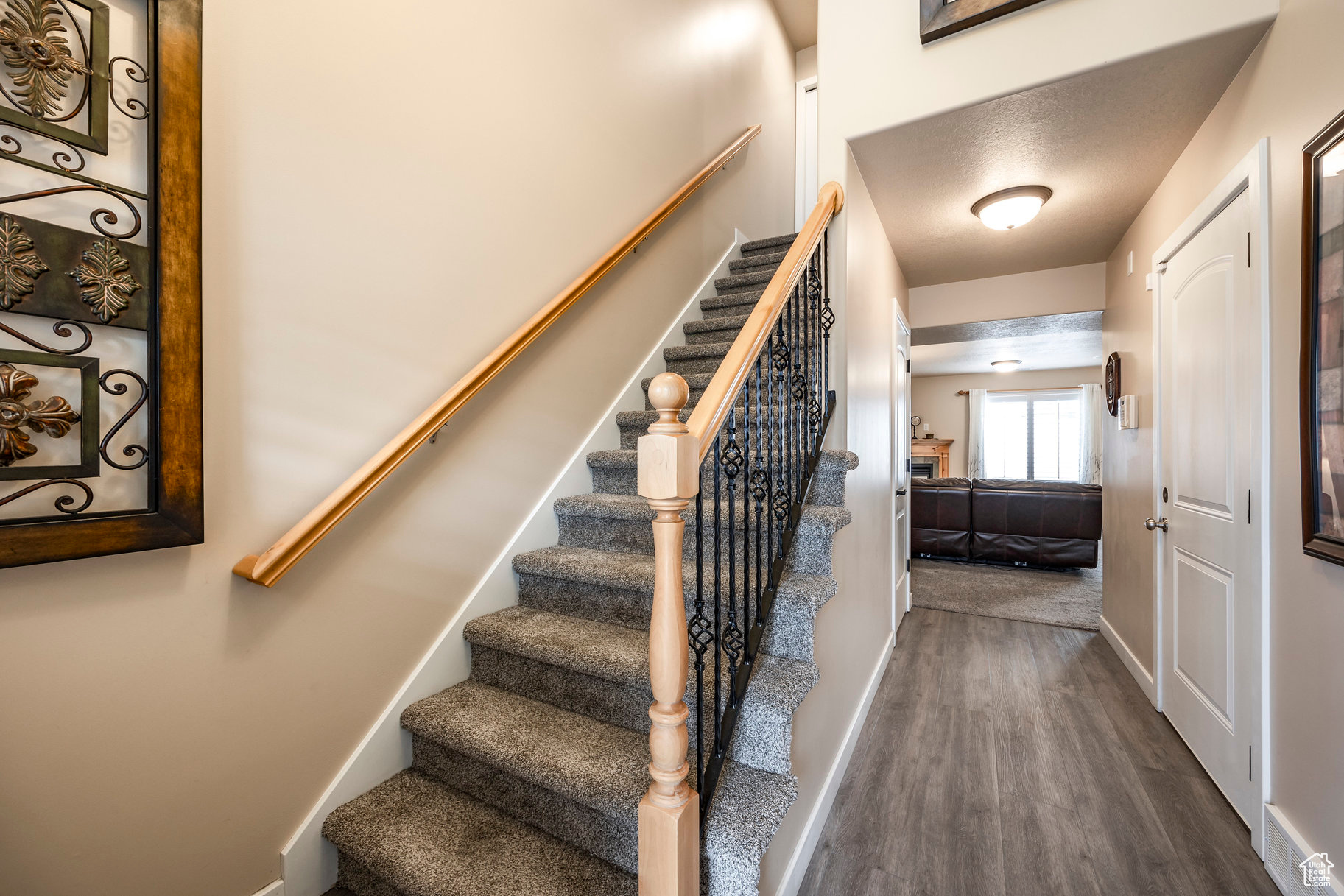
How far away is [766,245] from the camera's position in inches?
147

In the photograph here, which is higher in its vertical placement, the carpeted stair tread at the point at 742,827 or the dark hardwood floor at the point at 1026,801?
the carpeted stair tread at the point at 742,827

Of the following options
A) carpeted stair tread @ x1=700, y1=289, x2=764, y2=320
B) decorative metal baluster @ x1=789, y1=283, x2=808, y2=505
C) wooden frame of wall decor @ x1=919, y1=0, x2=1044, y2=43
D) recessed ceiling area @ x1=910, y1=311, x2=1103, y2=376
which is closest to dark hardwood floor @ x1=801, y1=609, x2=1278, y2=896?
decorative metal baluster @ x1=789, y1=283, x2=808, y2=505

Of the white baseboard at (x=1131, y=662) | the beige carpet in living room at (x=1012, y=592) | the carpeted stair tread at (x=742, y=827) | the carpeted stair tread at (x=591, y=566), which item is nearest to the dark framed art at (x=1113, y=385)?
the white baseboard at (x=1131, y=662)

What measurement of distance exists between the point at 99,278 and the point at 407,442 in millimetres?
672

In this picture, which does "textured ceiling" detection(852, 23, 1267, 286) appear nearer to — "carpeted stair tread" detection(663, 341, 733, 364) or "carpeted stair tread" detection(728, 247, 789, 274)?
"carpeted stair tread" detection(728, 247, 789, 274)

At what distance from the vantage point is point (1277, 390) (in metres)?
1.64

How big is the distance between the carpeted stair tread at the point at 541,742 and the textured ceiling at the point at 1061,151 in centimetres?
241

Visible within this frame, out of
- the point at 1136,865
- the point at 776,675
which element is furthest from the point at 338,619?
the point at 1136,865

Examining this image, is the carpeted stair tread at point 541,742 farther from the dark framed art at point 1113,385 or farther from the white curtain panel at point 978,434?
the white curtain panel at point 978,434

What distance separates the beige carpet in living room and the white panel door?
5.22 feet

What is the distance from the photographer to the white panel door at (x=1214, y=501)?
182 centimetres

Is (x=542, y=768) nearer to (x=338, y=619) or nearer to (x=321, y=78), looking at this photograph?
(x=338, y=619)

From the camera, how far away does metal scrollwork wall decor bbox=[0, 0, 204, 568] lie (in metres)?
1.01

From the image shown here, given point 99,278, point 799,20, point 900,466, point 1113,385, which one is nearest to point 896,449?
point 900,466
